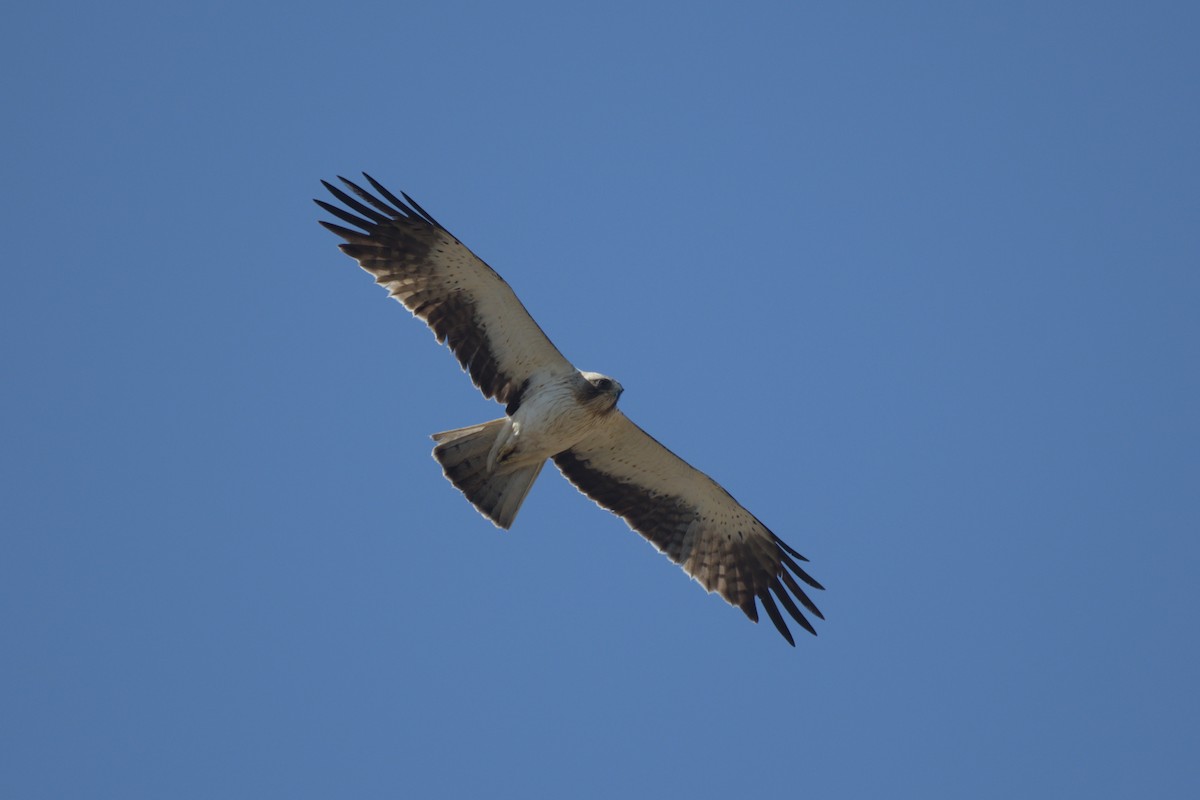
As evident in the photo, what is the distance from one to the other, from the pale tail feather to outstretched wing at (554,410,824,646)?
2.91 feet

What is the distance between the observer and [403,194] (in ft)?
42.0

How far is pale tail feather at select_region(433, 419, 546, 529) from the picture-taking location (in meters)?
13.0

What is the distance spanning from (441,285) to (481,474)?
6.00 feet

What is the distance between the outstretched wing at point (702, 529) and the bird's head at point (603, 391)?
1143 mm

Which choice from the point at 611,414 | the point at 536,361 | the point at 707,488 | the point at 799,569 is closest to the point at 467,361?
the point at 536,361

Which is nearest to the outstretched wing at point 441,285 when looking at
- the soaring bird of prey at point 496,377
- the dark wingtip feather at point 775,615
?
the soaring bird of prey at point 496,377

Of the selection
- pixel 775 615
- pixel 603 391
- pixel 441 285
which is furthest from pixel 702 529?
pixel 441 285

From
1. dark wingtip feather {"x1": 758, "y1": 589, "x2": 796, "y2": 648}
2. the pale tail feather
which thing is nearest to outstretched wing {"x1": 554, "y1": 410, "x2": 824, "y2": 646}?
dark wingtip feather {"x1": 758, "y1": 589, "x2": 796, "y2": 648}

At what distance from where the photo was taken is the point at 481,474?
43.0 feet

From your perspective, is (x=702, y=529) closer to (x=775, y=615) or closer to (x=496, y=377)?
(x=775, y=615)

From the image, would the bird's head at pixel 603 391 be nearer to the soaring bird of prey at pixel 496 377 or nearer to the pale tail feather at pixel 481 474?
the soaring bird of prey at pixel 496 377

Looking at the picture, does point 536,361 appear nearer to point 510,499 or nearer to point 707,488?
point 510,499

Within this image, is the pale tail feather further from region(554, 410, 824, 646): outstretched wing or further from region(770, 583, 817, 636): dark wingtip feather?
region(770, 583, 817, 636): dark wingtip feather

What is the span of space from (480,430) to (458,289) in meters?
1.34
